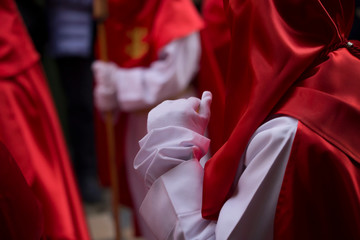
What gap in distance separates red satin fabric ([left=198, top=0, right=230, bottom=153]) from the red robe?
0.35 ft

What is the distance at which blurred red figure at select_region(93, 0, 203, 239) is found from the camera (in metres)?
1.95

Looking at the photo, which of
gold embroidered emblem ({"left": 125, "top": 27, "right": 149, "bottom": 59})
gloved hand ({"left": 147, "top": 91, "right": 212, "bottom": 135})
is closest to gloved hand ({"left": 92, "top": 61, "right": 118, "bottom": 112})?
gold embroidered emblem ({"left": 125, "top": 27, "right": 149, "bottom": 59})

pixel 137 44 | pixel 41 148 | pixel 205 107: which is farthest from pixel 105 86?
pixel 205 107

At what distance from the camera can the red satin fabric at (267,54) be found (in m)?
0.83

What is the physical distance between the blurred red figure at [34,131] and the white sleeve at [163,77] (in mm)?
453

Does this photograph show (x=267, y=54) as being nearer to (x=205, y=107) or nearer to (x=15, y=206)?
(x=205, y=107)

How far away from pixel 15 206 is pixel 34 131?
0.70m

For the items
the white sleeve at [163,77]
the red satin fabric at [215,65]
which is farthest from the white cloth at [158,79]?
the red satin fabric at [215,65]

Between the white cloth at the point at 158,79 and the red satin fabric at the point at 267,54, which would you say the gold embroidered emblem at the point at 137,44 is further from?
the red satin fabric at the point at 267,54

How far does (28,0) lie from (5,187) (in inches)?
68.0

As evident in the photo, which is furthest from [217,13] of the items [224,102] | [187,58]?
[224,102]

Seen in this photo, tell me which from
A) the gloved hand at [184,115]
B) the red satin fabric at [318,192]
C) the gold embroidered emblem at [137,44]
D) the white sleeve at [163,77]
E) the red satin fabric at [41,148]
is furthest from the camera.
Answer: the gold embroidered emblem at [137,44]

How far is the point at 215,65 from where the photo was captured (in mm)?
1325

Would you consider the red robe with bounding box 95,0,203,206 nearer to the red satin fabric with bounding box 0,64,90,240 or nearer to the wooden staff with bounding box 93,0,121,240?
the wooden staff with bounding box 93,0,121,240
